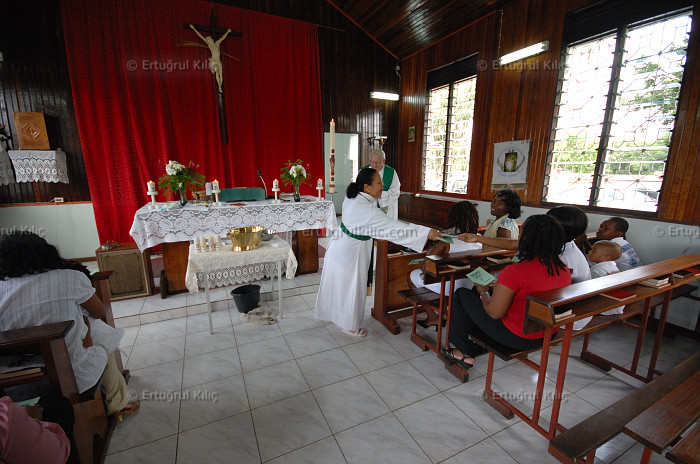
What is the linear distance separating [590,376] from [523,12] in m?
4.92

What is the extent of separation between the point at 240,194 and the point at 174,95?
2.71 m

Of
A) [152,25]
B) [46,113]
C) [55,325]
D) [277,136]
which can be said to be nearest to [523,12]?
[277,136]

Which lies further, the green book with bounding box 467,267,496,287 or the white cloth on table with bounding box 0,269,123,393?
the green book with bounding box 467,267,496,287

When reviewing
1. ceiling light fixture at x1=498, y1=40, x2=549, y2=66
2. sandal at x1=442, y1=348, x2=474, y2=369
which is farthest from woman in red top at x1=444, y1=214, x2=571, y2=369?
ceiling light fixture at x1=498, y1=40, x2=549, y2=66

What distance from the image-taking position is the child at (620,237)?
282 centimetres

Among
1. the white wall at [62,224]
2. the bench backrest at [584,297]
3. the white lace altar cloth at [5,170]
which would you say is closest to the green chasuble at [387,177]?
the bench backrest at [584,297]

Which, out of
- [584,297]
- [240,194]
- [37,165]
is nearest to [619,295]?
[584,297]

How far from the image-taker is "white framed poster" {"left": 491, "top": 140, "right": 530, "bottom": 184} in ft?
15.4

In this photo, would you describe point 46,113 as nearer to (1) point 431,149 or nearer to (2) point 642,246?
(1) point 431,149

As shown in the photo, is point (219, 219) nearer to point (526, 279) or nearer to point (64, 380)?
point (64, 380)

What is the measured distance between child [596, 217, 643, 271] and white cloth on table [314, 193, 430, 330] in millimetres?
2006

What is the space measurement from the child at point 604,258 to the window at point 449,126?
11.2 feet

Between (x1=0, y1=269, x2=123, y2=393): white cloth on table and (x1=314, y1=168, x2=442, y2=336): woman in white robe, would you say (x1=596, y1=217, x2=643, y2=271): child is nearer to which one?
(x1=314, y1=168, x2=442, y2=336): woman in white robe

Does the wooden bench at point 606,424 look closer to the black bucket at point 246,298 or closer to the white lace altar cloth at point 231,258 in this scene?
the white lace altar cloth at point 231,258
